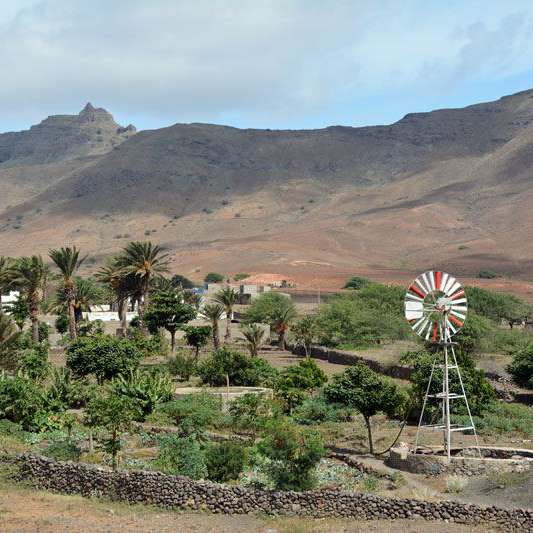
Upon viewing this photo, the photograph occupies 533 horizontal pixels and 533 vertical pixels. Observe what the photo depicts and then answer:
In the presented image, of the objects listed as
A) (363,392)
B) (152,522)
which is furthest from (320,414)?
(152,522)

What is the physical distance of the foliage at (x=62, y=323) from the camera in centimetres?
6431

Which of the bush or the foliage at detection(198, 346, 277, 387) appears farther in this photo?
the foliage at detection(198, 346, 277, 387)

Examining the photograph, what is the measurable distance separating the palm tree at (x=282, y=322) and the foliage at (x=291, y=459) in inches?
1700

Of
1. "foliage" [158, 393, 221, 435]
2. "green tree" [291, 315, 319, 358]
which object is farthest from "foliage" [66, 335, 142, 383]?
"green tree" [291, 315, 319, 358]

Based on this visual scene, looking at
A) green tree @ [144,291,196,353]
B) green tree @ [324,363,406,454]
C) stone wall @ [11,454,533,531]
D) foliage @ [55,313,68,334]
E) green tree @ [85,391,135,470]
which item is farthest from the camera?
foliage @ [55,313,68,334]

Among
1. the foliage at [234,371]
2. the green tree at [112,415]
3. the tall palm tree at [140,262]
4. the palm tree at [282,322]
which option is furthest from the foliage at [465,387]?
the palm tree at [282,322]

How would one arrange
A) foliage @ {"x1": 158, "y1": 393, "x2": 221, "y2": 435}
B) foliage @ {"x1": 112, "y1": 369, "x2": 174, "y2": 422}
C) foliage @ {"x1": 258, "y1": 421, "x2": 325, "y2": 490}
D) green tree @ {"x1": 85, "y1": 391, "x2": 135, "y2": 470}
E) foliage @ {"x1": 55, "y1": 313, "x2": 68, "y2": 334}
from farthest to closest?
foliage @ {"x1": 55, "y1": 313, "x2": 68, "y2": 334} < foliage @ {"x1": 112, "y1": 369, "x2": 174, "y2": 422} < foliage @ {"x1": 158, "y1": 393, "x2": 221, "y2": 435} < green tree @ {"x1": 85, "y1": 391, "x2": 135, "y2": 470} < foliage @ {"x1": 258, "y1": 421, "x2": 325, "y2": 490}

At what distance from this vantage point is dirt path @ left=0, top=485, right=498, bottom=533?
19.9 metres

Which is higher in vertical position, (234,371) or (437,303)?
(437,303)

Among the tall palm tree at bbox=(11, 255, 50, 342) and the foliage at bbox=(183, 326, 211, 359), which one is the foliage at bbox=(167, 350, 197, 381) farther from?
the tall palm tree at bbox=(11, 255, 50, 342)

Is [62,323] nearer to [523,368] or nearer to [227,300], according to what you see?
[227,300]

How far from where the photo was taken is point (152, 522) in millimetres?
20625

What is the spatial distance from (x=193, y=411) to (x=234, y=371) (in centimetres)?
1023

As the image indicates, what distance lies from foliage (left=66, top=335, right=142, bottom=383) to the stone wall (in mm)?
18570
